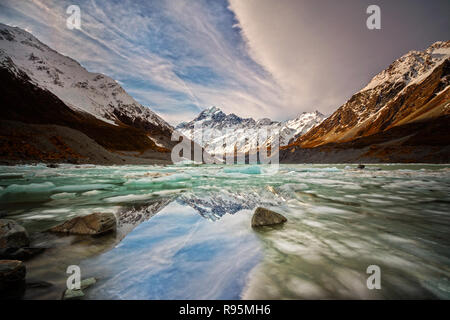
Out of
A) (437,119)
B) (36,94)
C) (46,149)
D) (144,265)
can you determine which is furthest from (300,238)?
(36,94)

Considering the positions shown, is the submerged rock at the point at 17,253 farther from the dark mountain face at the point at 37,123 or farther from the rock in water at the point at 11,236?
the dark mountain face at the point at 37,123

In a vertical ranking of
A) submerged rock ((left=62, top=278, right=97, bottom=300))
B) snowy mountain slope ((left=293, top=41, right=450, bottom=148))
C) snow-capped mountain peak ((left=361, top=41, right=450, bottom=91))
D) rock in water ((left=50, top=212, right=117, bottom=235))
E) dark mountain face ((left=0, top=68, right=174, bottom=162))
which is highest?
snow-capped mountain peak ((left=361, top=41, right=450, bottom=91))

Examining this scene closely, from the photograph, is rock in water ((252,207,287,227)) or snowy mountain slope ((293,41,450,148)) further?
snowy mountain slope ((293,41,450,148))

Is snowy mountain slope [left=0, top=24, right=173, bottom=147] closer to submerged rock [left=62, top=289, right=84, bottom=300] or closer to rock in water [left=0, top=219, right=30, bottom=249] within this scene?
rock in water [left=0, top=219, right=30, bottom=249]

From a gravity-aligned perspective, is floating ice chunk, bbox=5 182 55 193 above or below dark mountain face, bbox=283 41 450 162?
below

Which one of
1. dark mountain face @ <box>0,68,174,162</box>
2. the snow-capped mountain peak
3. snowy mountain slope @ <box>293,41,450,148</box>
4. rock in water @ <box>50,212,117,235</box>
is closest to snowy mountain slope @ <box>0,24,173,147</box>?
dark mountain face @ <box>0,68,174,162</box>

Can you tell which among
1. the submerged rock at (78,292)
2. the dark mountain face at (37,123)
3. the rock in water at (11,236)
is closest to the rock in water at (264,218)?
the submerged rock at (78,292)

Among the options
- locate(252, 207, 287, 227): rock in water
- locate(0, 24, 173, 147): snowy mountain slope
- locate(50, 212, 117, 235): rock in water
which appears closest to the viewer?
locate(50, 212, 117, 235): rock in water
